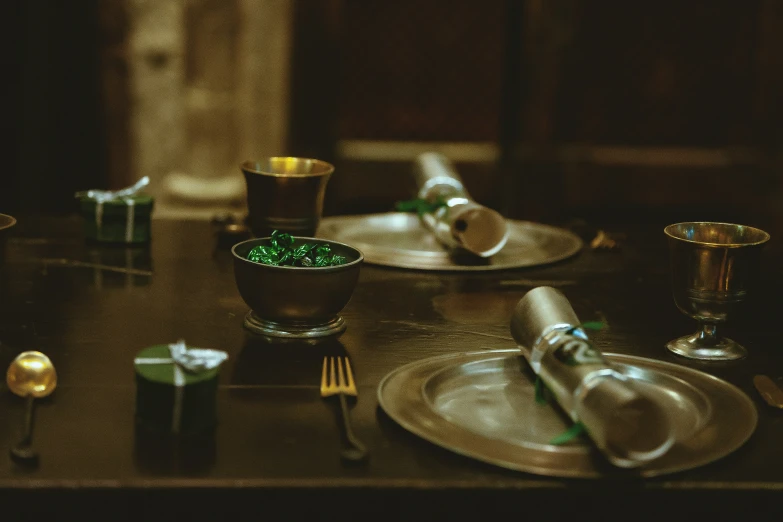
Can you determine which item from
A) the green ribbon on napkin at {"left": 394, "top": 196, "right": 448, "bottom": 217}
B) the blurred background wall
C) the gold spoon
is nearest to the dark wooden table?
the gold spoon

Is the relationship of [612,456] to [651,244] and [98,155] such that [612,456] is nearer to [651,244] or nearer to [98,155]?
[651,244]

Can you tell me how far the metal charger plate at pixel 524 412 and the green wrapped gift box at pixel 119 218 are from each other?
751mm

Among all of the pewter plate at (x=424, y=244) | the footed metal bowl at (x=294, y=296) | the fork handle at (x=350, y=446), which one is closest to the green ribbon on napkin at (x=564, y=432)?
the fork handle at (x=350, y=446)

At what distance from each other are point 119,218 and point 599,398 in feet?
3.32

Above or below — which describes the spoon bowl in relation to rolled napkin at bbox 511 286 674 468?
below

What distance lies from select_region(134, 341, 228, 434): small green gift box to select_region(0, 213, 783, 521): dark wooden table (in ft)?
0.08

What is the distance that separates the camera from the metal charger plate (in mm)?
818

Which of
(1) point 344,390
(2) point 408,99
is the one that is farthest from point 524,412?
(2) point 408,99

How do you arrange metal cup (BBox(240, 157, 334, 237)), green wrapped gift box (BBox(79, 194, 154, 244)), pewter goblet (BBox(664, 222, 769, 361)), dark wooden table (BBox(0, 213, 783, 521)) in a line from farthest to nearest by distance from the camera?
green wrapped gift box (BBox(79, 194, 154, 244)) < metal cup (BBox(240, 157, 334, 237)) < pewter goblet (BBox(664, 222, 769, 361)) < dark wooden table (BBox(0, 213, 783, 521))

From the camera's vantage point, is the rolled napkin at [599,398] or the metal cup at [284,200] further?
the metal cup at [284,200]

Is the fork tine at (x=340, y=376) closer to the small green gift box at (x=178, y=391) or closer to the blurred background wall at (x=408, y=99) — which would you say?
the small green gift box at (x=178, y=391)

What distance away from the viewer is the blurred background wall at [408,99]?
3.08 metres

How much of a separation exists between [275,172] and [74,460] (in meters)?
0.85

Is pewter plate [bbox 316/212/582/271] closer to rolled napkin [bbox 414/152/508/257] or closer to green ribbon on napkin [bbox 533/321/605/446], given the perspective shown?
rolled napkin [bbox 414/152/508/257]
